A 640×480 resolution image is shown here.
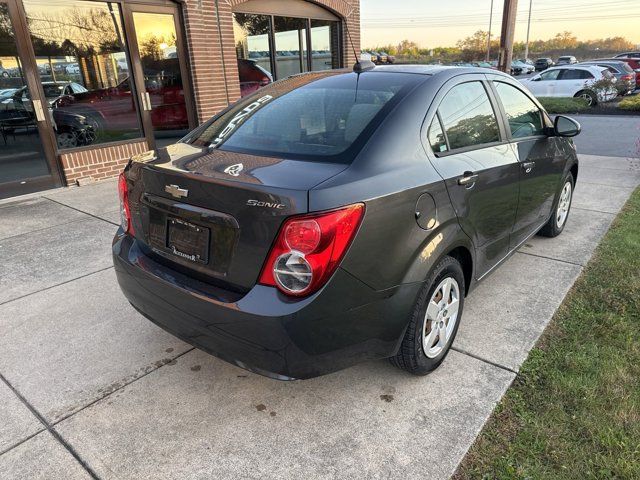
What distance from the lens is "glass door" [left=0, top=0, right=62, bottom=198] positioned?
19.6 feet

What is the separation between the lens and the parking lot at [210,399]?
210 centimetres

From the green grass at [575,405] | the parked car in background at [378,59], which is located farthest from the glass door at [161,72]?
the green grass at [575,405]

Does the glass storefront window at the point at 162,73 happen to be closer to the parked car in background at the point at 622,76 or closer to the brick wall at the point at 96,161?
the brick wall at the point at 96,161

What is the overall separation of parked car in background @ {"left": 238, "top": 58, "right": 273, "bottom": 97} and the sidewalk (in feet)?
20.7

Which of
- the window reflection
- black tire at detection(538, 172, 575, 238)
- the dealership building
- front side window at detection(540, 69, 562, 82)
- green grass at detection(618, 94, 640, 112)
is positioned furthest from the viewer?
front side window at detection(540, 69, 562, 82)

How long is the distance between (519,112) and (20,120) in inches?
245

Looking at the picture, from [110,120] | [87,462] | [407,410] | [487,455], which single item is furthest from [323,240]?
[110,120]

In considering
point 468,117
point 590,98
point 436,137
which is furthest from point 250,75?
point 590,98

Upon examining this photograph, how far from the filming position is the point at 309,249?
1.89m

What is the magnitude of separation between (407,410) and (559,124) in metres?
2.77

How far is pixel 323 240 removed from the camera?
1.88 m

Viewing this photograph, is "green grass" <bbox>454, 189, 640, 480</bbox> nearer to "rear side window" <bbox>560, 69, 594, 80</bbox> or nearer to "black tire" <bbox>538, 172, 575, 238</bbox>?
"black tire" <bbox>538, 172, 575, 238</bbox>

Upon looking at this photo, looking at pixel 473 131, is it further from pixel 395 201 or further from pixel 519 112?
pixel 395 201

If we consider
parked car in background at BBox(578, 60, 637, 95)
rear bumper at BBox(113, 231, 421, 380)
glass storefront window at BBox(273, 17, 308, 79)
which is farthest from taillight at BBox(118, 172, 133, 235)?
parked car in background at BBox(578, 60, 637, 95)
